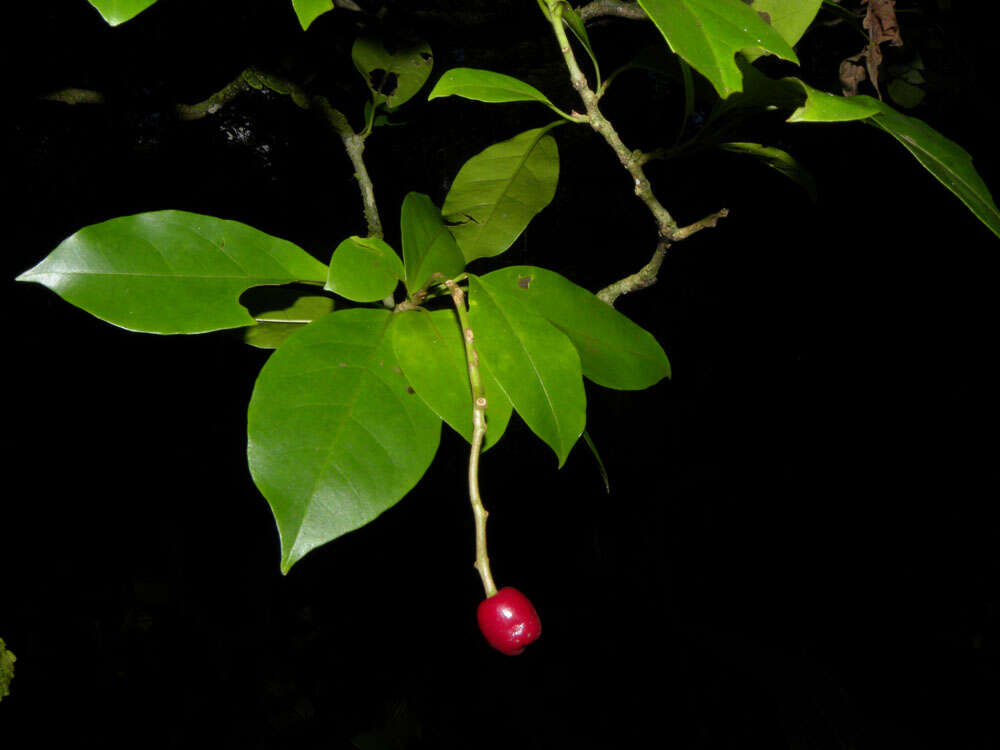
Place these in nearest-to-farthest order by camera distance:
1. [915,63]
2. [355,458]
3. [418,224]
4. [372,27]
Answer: [355,458]
[418,224]
[372,27]
[915,63]

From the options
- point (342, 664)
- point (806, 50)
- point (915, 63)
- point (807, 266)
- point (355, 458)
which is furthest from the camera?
point (342, 664)

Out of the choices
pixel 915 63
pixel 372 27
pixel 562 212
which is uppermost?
pixel 372 27

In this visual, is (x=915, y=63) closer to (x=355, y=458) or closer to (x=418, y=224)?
(x=418, y=224)

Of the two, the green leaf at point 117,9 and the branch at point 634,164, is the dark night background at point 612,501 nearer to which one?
the branch at point 634,164

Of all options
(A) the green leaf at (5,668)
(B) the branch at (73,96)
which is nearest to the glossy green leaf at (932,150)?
(B) the branch at (73,96)

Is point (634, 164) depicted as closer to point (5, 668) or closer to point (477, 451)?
point (477, 451)

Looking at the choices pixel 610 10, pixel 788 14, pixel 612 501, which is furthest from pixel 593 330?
pixel 612 501

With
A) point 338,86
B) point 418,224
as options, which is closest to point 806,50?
point 338,86
